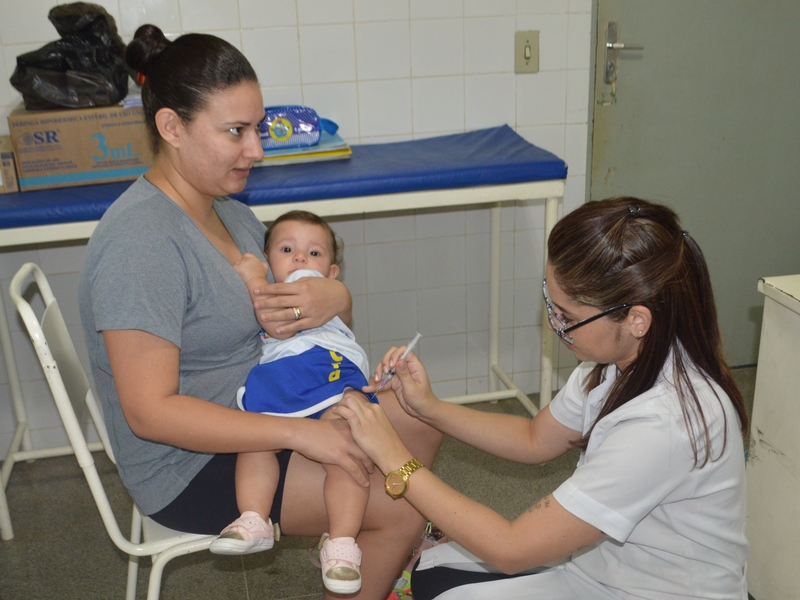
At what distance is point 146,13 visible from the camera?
2.48 meters

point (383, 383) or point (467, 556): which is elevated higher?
point (383, 383)

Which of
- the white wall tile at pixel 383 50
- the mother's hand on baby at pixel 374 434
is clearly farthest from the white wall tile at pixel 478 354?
the mother's hand on baby at pixel 374 434

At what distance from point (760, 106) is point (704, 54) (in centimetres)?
33

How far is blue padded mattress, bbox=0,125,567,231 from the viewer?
206 cm

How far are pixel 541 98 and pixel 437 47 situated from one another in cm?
42

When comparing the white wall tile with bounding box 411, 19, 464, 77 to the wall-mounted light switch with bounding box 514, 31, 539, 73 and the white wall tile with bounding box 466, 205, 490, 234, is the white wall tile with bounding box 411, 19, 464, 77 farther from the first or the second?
the white wall tile with bounding box 466, 205, 490, 234

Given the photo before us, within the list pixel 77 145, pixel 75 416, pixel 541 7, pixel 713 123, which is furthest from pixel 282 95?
pixel 713 123

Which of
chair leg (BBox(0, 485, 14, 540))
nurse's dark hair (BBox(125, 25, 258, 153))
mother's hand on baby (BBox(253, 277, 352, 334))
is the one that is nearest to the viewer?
nurse's dark hair (BBox(125, 25, 258, 153))

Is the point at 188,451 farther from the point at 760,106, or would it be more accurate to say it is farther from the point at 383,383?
the point at 760,106

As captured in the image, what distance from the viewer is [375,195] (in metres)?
2.21

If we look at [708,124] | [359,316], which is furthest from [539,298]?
[708,124]

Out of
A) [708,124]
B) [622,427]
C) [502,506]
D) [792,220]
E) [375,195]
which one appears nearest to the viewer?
[622,427]

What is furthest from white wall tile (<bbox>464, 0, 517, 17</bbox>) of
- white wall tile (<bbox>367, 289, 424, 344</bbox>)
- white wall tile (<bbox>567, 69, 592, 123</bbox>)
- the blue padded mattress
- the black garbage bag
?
the black garbage bag

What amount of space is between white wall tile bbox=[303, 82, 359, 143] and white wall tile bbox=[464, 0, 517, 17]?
466 millimetres
